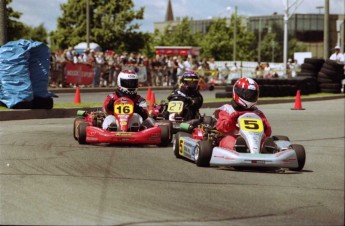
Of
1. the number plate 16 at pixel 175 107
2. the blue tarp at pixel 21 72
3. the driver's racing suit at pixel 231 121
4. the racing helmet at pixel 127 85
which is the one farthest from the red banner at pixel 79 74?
the driver's racing suit at pixel 231 121

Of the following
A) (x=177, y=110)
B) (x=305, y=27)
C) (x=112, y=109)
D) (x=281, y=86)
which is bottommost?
(x=281, y=86)

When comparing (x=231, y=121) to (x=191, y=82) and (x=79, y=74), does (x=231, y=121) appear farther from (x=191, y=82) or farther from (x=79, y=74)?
(x=79, y=74)

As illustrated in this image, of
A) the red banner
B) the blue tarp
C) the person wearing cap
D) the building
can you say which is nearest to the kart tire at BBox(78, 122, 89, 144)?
the blue tarp

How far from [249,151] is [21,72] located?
29.2ft

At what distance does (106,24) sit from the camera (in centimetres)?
5844

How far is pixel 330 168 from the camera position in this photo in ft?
32.8

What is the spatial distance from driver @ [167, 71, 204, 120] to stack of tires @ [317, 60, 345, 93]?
15.9 meters

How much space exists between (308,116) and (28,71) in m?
6.71

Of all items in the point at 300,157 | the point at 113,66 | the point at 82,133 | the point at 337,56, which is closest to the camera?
the point at 300,157

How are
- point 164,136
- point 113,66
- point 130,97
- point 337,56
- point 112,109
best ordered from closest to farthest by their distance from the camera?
point 164,136
point 112,109
point 130,97
point 337,56
point 113,66

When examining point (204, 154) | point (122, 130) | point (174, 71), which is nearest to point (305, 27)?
point (174, 71)

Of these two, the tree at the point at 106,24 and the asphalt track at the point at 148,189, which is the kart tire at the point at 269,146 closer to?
the asphalt track at the point at 148,189

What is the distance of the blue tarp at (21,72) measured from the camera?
1745 centimetres

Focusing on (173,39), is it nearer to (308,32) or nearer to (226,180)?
(308,32)
